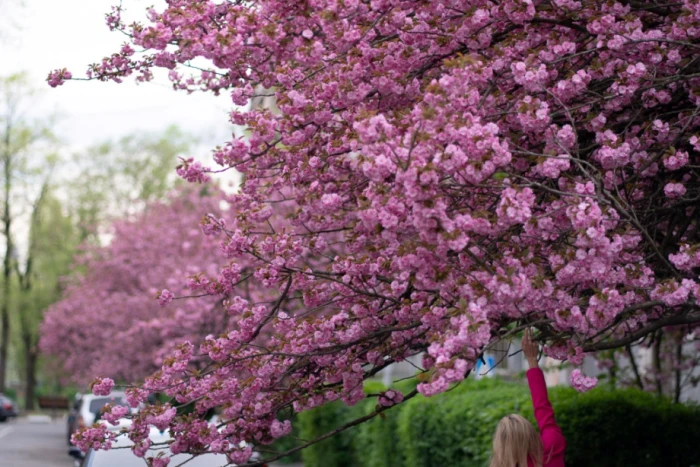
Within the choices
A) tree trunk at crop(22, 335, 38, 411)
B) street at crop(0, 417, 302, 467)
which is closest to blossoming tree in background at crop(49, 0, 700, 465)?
street at crop(0, 417, 302, 467)

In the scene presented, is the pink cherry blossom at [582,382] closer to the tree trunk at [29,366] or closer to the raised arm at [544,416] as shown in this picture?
the raised arm at [544,416]

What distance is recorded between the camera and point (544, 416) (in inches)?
199

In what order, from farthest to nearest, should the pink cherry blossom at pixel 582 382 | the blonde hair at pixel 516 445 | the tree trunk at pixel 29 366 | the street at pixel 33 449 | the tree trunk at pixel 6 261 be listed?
the tree trunk at pixel 29 366, the tree trunk at pixel 6 261, the street at pixel 33 449, the pink cherry blossom at pixel 582 382, the blonde hair at pixel 516 445

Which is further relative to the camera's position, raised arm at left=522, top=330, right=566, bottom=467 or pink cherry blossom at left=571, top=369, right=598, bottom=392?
pink cherry blossom at left=571, top=369, right=598, bottom=392

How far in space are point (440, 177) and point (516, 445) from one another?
1.26 metres

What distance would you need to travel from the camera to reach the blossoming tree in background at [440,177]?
5.14m

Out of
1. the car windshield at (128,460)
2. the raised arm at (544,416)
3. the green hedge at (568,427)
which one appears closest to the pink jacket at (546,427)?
the raised arm at (544,416)

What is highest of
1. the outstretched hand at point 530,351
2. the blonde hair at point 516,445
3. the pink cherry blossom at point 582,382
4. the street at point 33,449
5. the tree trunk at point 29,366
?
the tree trunk at point 29,366

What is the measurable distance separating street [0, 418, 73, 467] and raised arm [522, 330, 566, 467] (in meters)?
20.8

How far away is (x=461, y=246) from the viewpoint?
4.82m

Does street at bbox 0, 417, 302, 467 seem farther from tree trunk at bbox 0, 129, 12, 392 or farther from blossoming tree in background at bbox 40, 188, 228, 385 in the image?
tree trunk at bbox 0, 129, 12, 392

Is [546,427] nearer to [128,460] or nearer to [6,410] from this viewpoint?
[128,460]

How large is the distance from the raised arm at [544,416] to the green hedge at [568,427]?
13.7 feet

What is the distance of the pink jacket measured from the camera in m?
4.95
